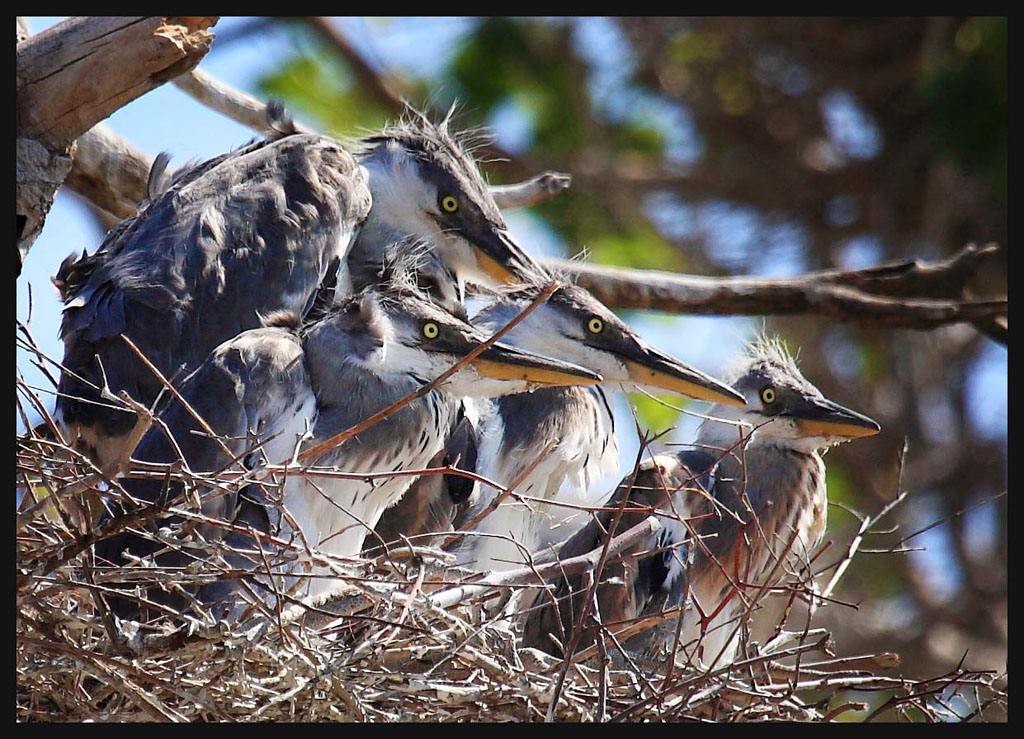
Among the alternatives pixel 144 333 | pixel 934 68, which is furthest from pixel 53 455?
pixel 934 68

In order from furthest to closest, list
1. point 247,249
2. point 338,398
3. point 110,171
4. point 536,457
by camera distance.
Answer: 1. point 110,171
2. point 536,457
3. point 247,249
4. point 338,398

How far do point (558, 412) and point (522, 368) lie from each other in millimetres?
597

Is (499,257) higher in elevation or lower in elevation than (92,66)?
lower

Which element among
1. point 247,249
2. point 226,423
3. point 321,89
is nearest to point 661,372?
point 247,249

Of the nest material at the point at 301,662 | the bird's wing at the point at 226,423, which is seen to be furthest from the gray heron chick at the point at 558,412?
the nest material at the point at 301,662

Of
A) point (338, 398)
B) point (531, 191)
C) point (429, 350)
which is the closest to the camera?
point (338, 398)

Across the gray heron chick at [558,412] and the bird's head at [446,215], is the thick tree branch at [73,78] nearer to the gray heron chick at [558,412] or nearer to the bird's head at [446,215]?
the bird's head at [446,215]

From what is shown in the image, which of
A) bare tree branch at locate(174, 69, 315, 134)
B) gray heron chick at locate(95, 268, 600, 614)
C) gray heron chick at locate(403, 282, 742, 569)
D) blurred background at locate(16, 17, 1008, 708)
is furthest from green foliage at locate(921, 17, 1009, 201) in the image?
gray heron chick at locate(95, 268, 600, 614)

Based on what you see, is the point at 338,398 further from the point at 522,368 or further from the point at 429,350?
the point at 522,368

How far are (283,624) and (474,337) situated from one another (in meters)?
0.98

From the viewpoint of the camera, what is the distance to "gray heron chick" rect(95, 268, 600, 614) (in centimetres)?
284

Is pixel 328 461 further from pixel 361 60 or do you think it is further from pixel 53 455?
pixel 361 60

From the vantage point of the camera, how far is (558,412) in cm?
369

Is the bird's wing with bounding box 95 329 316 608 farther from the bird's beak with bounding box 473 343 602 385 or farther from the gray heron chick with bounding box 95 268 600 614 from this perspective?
the bird's beak with bounding box 473 343 602 385
